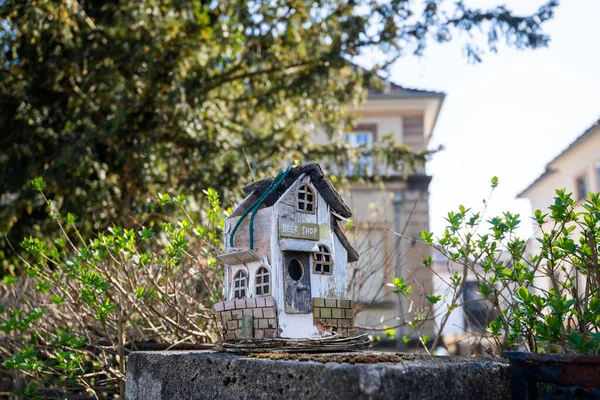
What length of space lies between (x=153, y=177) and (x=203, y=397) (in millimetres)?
6632

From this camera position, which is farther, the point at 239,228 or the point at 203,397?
the point at 239,228

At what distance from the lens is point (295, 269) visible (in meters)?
3.08

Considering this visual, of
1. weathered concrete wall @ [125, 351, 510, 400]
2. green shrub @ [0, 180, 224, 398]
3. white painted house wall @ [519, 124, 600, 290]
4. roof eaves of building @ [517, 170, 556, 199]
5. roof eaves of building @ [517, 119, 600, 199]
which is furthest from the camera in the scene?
roof eaves of building @ [517, 170, 556, 199]

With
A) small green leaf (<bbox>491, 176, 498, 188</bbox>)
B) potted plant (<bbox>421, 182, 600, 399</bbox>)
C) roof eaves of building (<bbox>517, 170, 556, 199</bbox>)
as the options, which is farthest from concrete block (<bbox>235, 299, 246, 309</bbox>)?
roof eaves of building (<bbox>517, 170, 556, 199</bbox>)

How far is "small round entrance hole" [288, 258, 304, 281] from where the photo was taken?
3.05 metres

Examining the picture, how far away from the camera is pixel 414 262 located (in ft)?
54.0

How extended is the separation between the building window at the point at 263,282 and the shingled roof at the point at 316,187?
385 millimetres

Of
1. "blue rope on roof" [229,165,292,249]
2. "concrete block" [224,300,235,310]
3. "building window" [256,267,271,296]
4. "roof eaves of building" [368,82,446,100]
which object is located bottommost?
"concrete block" [224,300,235,310]

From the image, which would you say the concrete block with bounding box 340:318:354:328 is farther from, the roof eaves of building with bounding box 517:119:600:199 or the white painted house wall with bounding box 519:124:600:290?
the white painted house wall with bounding box 519:124:600:290

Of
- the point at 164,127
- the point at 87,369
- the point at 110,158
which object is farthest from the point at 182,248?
the point at 110,158

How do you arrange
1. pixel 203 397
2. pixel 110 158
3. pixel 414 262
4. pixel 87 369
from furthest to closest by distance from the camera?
pixel 414 262, pixel 110 158, pixel 87 369, pixel 203 397

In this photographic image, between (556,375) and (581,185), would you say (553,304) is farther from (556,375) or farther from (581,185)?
(581,185)

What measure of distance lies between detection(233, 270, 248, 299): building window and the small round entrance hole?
250 mm

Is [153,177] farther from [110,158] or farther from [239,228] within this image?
[239,228]
